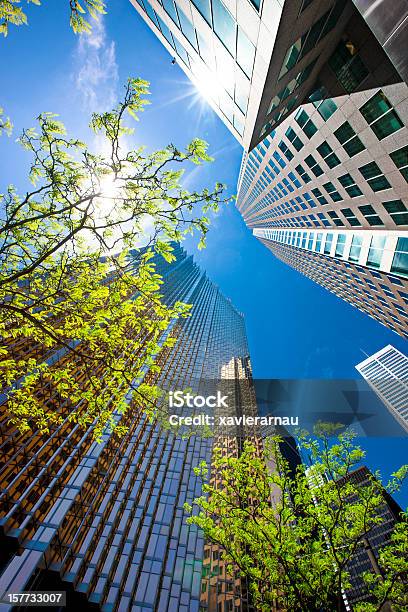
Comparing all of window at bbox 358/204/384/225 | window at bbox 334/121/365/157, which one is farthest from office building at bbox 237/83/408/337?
window at bbox 358/204/384/225

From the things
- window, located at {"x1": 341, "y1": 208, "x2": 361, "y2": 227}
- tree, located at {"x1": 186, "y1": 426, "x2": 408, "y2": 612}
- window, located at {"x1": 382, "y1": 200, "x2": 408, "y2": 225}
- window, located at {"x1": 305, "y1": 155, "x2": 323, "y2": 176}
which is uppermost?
window, located at {"x1": 305, "y1": 155, "x2": 323, "y2": 176}

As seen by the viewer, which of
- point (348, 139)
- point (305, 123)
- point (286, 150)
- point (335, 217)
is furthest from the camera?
point (335, 217)

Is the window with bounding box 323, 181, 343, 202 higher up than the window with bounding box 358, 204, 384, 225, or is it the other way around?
the window with bounding box 323, 181, 343, 202

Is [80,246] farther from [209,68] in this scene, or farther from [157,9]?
[157,9]

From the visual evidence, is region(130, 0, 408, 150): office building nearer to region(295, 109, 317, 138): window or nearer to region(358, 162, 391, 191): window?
region(295, 109, 317, 138): window

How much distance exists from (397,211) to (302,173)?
1310cm

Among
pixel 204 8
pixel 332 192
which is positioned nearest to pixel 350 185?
pixel 332 192

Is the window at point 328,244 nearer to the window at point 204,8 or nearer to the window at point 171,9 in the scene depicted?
the window at point 171,9

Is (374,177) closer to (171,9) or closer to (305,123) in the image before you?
(305,123)

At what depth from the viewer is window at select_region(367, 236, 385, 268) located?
2212 centimetres

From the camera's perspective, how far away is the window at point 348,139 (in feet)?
58.9

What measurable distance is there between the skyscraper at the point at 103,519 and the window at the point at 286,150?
3311 cm

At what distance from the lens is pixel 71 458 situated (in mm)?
24297

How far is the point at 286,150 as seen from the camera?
94.7 ft
